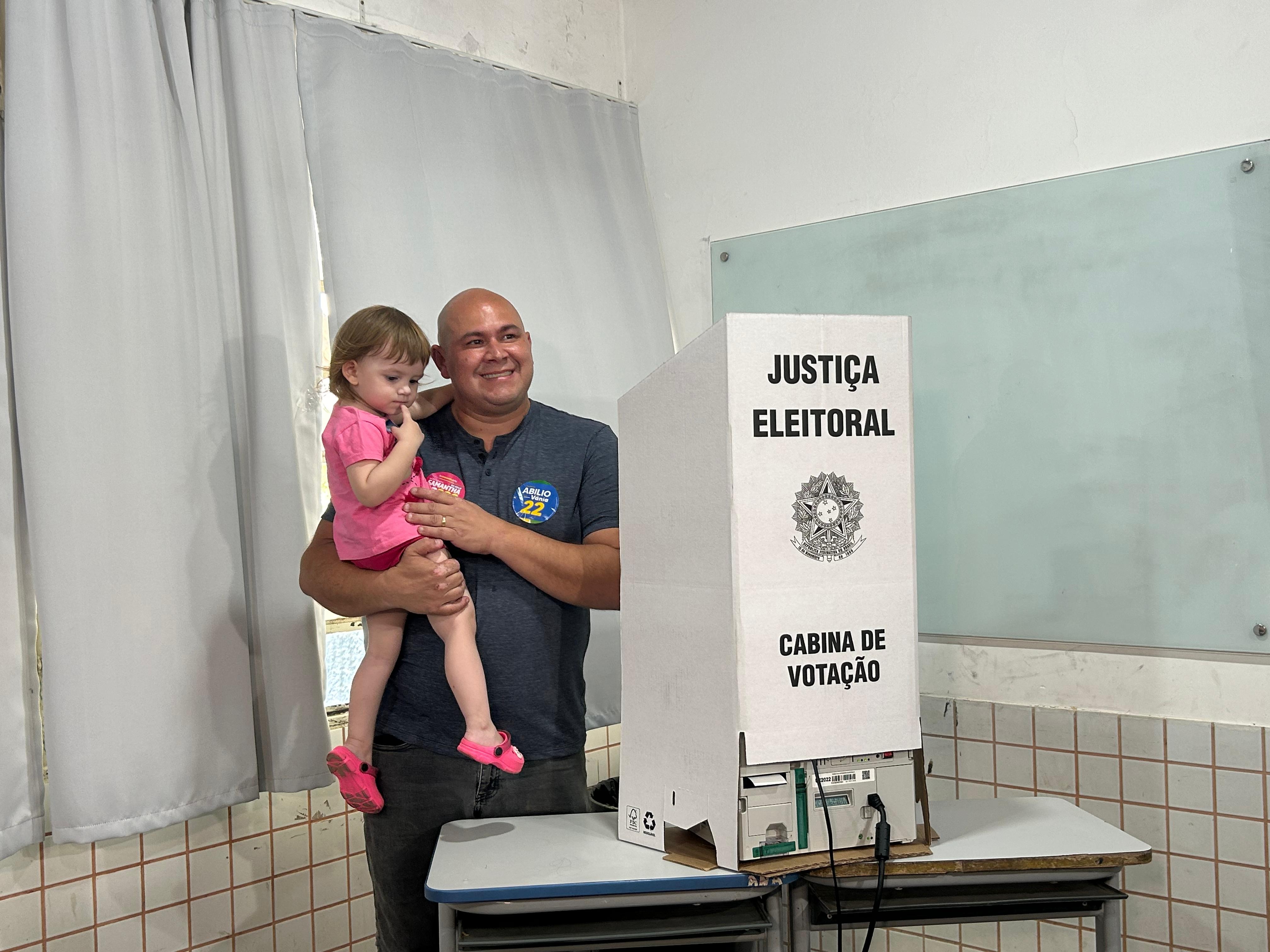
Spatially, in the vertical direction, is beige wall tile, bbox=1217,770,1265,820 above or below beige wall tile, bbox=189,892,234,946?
above

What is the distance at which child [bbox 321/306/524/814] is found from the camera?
1792 mm

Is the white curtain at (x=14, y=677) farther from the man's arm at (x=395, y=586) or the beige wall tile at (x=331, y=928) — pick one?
the beige wall tile at (x=331, y=928)

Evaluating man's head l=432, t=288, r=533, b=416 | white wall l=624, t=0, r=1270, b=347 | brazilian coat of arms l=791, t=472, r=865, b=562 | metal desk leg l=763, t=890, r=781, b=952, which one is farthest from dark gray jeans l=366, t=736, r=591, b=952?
white wall l=624, t=0, r=1270, b=347

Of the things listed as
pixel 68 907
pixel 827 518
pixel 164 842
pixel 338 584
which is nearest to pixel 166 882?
pixel 164 842

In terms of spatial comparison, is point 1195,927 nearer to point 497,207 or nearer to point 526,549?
point 526,549

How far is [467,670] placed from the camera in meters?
1.83

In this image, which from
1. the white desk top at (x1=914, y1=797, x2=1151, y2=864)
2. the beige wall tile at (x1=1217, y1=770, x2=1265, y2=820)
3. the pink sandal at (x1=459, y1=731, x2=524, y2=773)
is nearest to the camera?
the white desk top at (x1=914, y1=797, x2=1151, y2=864)

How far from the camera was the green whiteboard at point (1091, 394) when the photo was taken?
2184 millimetres

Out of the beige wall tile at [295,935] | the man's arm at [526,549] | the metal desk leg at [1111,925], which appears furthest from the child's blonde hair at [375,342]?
the metal desk leg at [1111,925]

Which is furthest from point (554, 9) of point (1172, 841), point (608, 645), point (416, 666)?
point (1172, 841)

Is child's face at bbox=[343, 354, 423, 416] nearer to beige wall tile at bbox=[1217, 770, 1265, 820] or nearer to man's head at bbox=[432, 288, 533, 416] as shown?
man's head at bbox=[432, 288, 533, 416]

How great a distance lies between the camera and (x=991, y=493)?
8.26ft

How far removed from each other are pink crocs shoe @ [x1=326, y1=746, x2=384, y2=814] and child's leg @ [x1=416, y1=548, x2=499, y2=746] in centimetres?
20

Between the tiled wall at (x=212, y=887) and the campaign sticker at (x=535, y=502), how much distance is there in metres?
0.98
